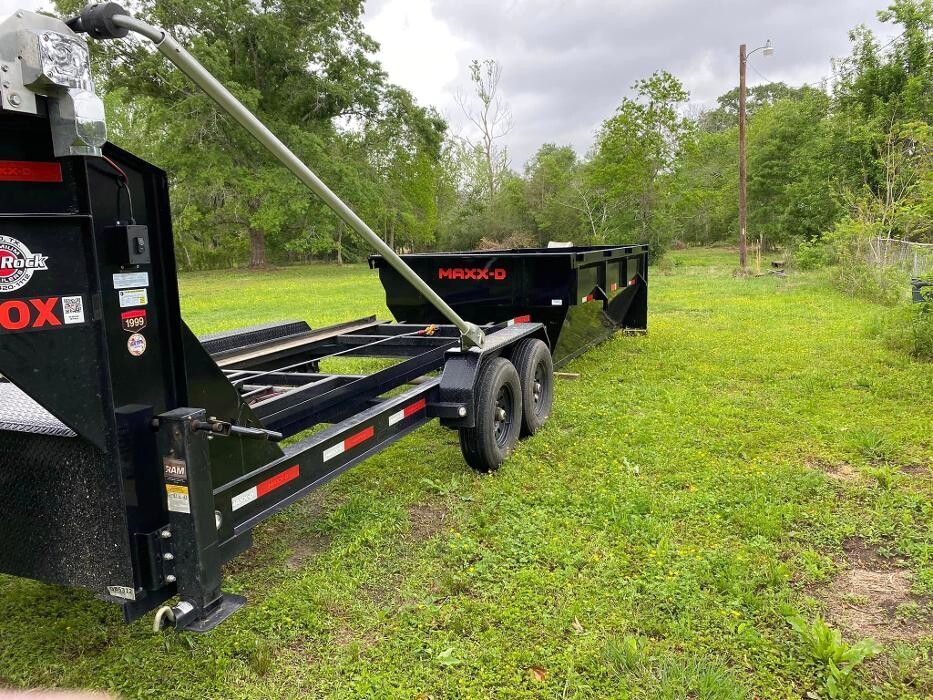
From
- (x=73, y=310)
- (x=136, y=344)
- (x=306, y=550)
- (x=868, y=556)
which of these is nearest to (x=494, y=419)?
(x=306, y=550)

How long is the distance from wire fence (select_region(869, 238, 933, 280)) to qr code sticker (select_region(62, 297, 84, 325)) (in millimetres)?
15230

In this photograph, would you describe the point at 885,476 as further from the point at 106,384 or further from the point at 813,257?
the point at 813,257

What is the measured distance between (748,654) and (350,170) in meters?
28.8

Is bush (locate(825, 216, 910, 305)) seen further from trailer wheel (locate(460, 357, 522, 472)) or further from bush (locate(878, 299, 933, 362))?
trailer wheel (locate(460, 357, 522, 472))

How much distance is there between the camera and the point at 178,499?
91.0 inches

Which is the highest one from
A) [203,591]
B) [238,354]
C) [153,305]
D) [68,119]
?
[68,119]

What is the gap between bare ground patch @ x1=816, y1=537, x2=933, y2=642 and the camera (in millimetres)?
2798

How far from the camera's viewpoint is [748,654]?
265cm

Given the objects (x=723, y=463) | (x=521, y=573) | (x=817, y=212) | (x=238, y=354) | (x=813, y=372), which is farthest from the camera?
(x=817, y=212)

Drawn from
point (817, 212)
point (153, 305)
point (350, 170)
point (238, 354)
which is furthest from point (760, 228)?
point (153, 305)

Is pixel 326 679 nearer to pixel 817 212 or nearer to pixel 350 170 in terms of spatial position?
pixel 350 170

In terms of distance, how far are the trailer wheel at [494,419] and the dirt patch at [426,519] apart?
0.46 meters

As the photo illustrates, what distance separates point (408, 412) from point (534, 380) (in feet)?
5.72

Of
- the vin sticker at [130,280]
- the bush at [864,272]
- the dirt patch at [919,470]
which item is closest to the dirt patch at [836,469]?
the dirt patch at [919,470]
